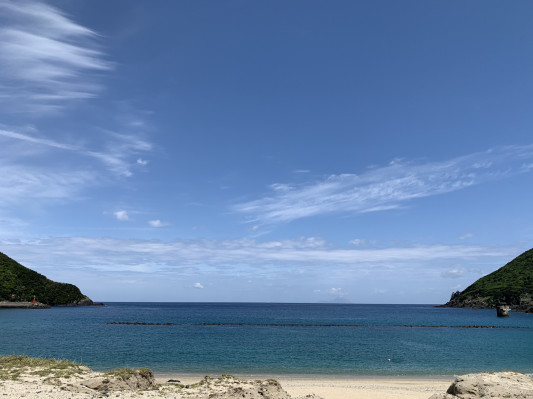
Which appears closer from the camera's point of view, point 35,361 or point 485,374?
point 485,374

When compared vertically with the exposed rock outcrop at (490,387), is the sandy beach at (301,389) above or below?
below

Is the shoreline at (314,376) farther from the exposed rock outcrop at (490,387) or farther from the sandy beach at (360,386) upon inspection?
the exposed rock outcrop at (490,387)

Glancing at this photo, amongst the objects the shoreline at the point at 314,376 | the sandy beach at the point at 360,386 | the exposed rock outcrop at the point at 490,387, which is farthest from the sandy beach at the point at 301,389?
the exposed rock outcrop at the point at 490,387

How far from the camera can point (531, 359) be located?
185 feet

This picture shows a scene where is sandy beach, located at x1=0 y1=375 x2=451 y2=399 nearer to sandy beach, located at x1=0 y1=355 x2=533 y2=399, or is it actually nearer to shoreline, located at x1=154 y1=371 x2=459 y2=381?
sandy beach, located at x1=0 y1=355 x2=533 y2=399

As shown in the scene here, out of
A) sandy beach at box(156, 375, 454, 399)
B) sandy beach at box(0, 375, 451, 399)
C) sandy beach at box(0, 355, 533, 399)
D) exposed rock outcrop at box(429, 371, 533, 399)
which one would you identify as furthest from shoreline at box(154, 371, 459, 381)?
exposed rock outcrop at box(429, 371, 533, 399)

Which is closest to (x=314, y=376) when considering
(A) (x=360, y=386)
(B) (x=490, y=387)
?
(A) (x=360, y=386)

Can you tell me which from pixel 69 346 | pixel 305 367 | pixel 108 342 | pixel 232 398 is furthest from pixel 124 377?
pixel 108 342

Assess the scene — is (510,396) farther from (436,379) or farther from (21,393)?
(21,393)

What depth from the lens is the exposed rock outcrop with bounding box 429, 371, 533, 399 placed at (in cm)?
2047

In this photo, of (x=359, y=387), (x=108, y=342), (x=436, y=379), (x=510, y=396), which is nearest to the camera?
(x=510, y=396)

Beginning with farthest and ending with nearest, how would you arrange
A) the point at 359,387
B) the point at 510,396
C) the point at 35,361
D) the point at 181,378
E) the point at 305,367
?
1. the point at 305,367
2. the point at 181,378
3. the point at 359,387
4. the point at 35,361
5. the point at 510,396

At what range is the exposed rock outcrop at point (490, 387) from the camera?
2047 cm

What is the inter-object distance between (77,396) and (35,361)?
11.4 metres
